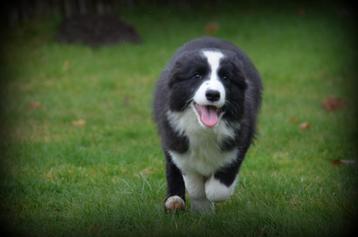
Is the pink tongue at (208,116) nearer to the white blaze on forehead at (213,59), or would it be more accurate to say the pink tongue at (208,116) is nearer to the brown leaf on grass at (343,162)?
the white blaze on forehead at (213,59)

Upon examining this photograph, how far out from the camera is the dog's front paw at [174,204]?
463cm

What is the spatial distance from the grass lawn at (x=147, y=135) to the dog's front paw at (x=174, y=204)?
95 millimetres

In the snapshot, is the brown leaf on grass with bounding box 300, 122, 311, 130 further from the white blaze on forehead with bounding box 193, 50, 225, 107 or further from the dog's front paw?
the white blaze on forehead with bounding box 193, 50, 225, 107

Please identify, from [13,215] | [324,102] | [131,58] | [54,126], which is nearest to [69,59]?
[131,58]

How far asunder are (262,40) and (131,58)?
9.85 feet

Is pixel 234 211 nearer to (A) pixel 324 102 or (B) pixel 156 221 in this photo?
(B) pixel 156 221

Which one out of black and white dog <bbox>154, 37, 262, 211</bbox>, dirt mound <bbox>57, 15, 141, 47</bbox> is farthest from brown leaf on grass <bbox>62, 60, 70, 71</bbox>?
black and white dog <bbox>154, 37, 262, 211</bbox>

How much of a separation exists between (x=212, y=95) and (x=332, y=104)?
4804mm

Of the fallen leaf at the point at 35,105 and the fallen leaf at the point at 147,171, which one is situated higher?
the fallen leaf at the point at 147,171

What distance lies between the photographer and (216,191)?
4492mm

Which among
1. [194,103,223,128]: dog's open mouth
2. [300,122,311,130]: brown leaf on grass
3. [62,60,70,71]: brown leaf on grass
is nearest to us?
[194,103,223,128]: dog's open mouth

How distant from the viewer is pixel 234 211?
464 cm

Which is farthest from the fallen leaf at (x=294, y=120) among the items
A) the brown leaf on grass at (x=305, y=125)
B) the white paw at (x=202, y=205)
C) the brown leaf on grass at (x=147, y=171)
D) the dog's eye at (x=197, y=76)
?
the dog's eye at (x=197, y=76)

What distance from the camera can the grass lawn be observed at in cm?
450
